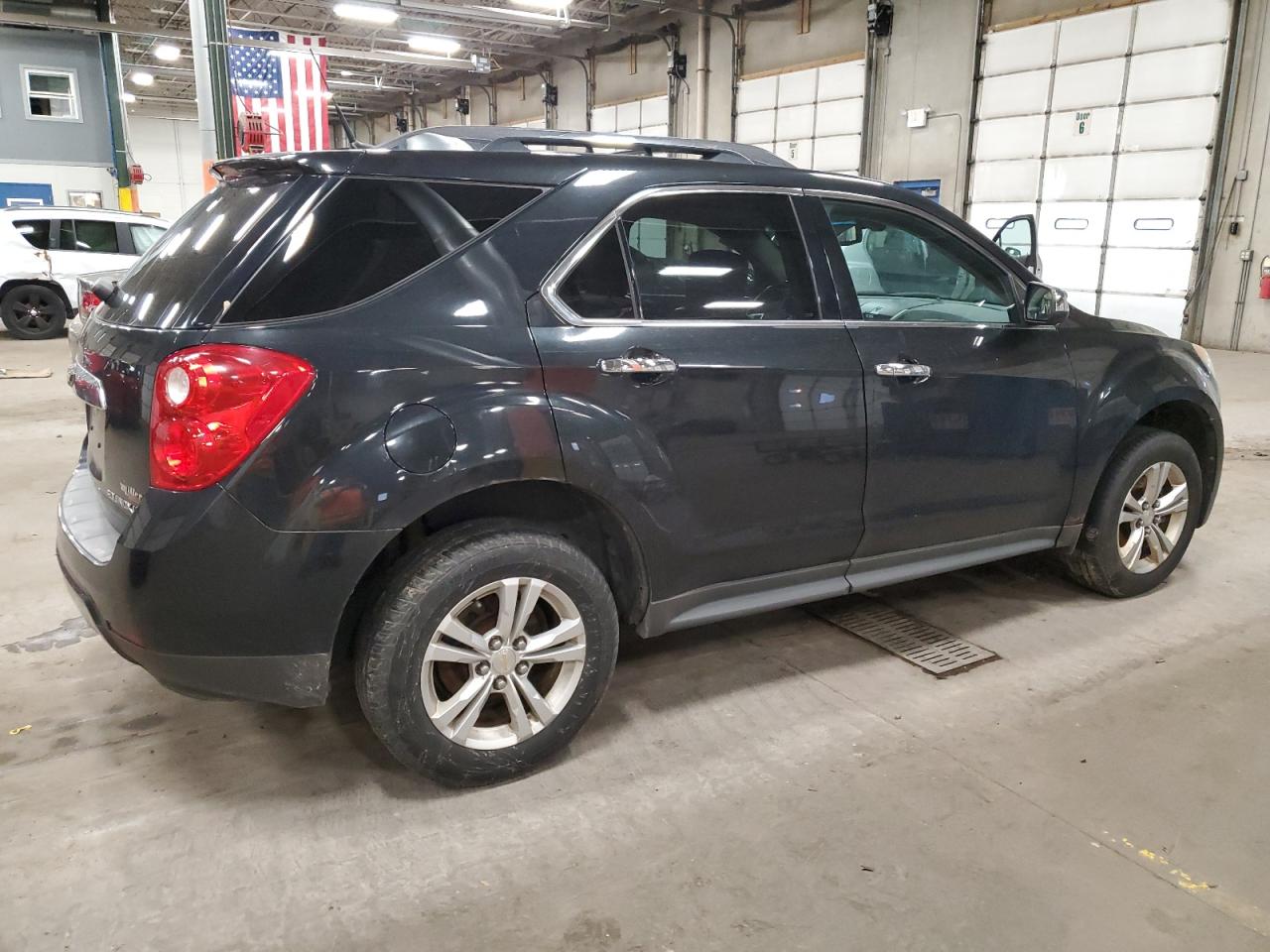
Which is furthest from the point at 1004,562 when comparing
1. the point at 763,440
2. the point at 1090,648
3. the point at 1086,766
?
the point at 763,440

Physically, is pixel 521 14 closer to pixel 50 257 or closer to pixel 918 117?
pixel 918 117

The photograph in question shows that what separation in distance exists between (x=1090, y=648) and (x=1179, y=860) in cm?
126

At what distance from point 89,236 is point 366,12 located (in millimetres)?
6868

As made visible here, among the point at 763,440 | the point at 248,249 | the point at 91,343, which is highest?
the point at 248,249

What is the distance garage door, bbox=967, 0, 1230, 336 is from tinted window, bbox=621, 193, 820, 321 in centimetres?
1145

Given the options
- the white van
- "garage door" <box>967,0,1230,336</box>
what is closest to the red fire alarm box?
the white van

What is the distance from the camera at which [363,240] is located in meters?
2.20

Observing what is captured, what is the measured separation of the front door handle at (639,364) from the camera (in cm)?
236

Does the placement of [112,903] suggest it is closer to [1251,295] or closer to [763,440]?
[763,440]

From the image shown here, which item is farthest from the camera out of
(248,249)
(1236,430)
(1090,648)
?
(1236,430)

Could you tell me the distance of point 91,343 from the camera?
239 cm

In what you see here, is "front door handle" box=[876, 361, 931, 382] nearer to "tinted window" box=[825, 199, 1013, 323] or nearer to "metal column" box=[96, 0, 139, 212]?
"tinted window" box=[825, 199, 1013, 323]

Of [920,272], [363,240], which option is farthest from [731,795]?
[920,272]

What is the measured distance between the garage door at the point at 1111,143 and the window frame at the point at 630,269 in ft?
37.3
